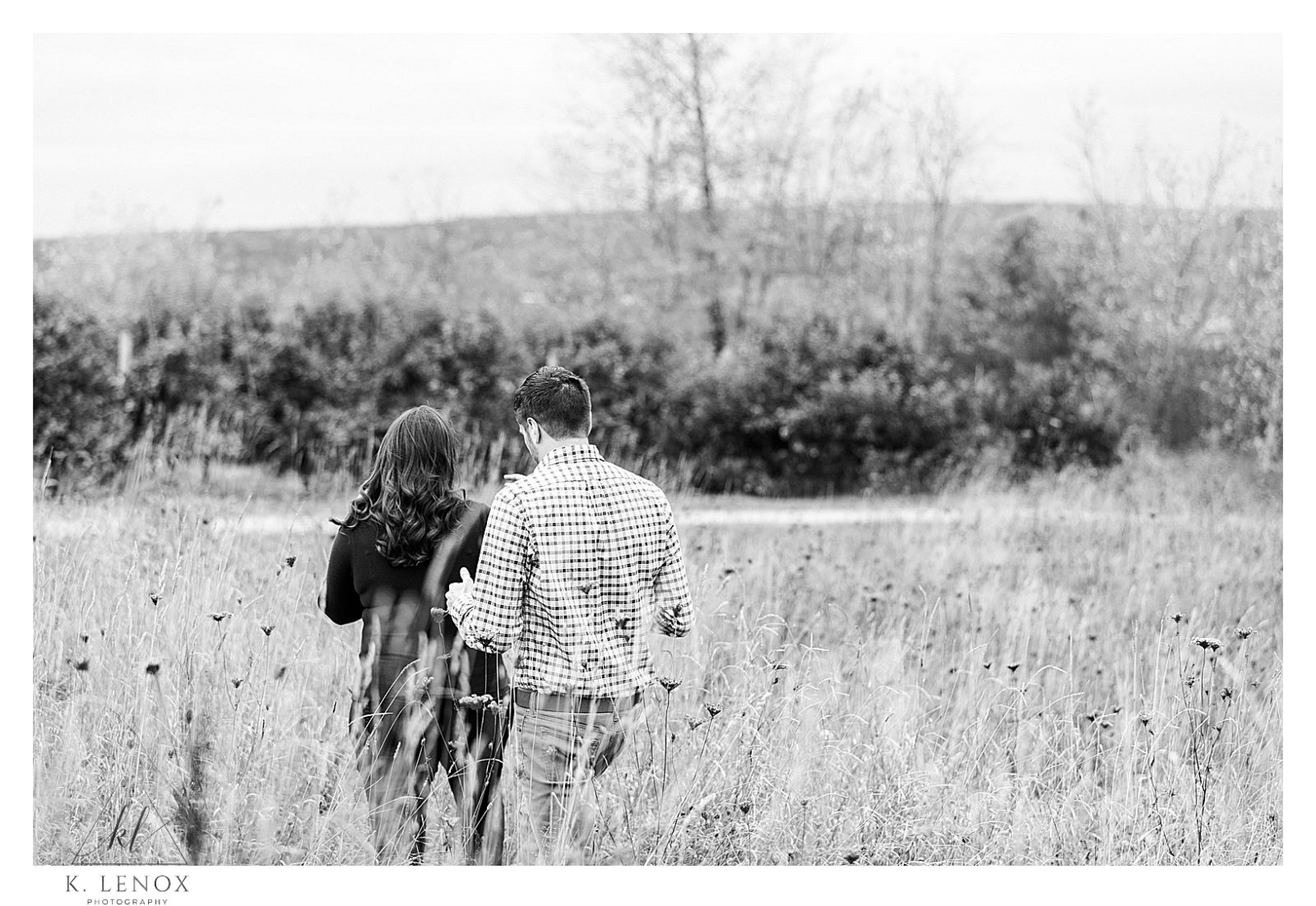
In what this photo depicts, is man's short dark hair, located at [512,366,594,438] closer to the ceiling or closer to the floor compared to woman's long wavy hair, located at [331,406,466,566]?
closer to the ceiling

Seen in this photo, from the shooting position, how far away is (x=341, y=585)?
3057mm

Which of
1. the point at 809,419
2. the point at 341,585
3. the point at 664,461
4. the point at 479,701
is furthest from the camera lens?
the point at 809,419

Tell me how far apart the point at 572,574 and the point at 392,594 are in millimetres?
507

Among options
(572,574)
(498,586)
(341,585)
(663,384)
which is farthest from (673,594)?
(663,384)

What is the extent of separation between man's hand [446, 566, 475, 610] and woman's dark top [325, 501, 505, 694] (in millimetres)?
39

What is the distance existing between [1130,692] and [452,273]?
21.5 metres

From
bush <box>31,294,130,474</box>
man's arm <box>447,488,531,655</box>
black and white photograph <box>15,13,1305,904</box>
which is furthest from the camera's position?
bush <box>31,294,130,474</box>

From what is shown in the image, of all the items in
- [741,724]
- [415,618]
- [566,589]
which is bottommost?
[741,724]

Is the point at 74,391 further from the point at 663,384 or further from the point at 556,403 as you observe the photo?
the point at 556,403

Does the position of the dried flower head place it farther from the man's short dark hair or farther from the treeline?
the treeline

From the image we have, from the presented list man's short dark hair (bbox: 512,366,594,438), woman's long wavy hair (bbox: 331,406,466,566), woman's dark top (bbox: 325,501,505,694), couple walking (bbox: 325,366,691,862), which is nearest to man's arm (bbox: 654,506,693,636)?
couple walking (bbox: 325,366,691,862)

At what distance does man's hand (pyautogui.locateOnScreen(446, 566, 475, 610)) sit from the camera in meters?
2.88

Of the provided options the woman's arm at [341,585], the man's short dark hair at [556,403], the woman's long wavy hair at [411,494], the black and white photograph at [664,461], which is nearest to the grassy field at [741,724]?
the black and white photograph at [664,461]
